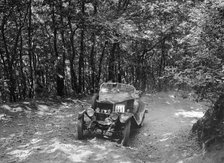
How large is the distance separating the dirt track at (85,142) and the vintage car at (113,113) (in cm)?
38

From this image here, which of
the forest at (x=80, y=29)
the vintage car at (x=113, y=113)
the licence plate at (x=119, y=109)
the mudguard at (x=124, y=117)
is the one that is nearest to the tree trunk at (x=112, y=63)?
the forest at (x=80, y=29)

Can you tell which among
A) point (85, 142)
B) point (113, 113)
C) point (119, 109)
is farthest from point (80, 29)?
point (85, 142)

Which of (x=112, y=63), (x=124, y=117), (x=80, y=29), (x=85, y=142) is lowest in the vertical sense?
(x=85, y=142)

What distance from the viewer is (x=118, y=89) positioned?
8.79 metres

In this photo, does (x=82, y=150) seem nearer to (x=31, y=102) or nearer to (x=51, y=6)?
(x=31, y=102)

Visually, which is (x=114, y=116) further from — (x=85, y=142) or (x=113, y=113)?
(x=85, y=142)

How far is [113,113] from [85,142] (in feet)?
3.75

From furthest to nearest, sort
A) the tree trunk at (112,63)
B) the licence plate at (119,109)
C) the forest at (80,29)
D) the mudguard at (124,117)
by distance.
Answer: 1. the tree trunk at (112,63)
2. the forest at (80,29)
3. the licence plate at (119,109)
4. the mudguard at (124,117)

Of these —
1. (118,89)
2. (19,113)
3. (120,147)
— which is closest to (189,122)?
(118,89)

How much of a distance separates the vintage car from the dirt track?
14.9 inches

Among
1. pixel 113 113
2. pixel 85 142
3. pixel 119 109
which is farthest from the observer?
pixel 119 109

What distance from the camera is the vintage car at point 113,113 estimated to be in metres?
7.03

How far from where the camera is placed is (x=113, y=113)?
23.7 feet

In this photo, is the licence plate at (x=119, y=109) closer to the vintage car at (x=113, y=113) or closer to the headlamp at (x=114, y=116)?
the vintage car at (x=113, y=113)
